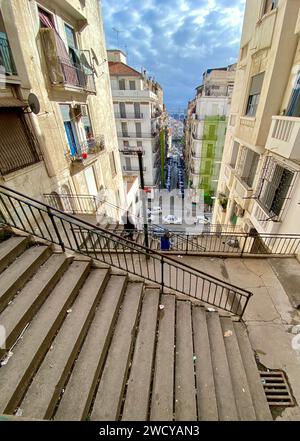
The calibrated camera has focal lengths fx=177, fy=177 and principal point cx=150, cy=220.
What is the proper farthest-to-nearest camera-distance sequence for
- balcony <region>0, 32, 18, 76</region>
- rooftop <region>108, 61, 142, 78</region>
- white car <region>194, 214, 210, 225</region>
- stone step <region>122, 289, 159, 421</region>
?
white car <region>194, 214, 210, 225</region>
rooftop <region>108, 61, 142, 78</region>
balcony <region>0, 32, 18, 76</region>
stone step <region>122, 289, 159, 421</region>

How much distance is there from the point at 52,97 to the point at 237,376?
30.4 feet

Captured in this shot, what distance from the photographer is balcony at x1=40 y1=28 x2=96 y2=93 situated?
5.49m

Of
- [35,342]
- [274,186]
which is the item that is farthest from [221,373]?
[274,186]

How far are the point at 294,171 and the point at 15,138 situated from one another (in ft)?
26.6

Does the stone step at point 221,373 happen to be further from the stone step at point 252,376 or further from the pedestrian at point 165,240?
the pedestrian at point 165,240

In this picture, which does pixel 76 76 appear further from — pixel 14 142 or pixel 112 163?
pixel 112 163

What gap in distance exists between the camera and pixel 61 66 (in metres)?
5.86

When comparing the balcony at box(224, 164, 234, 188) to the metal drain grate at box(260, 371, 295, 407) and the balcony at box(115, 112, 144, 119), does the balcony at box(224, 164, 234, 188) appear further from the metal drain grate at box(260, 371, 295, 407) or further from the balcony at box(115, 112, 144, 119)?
the balcony at box(115, 112, 144, 119)

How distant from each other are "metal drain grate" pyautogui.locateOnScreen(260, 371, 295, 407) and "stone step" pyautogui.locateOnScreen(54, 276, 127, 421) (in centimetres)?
311

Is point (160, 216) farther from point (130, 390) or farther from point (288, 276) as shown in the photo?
point (130, 390)

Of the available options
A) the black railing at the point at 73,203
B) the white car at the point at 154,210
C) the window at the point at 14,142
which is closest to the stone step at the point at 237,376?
the black railing at the point at 73,203

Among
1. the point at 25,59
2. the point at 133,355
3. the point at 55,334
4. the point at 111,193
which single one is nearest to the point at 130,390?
the point at 133,355

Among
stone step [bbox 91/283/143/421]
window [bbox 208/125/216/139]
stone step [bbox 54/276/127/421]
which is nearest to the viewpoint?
stone step [bbox 54/276/127/421]

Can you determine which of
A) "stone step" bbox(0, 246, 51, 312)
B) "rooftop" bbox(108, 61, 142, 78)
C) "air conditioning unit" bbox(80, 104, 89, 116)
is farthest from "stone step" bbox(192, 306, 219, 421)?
"rooftop" bbox(108, 61, 142, 78)
